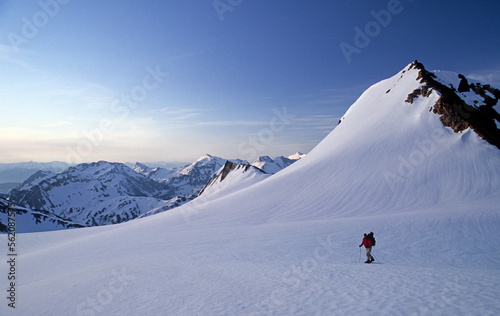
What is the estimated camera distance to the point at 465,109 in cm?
3566

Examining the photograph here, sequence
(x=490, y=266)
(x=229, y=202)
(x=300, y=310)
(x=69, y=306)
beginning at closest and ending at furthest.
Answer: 1. (x=300, y=310)
2. (x=69, y=306)
3. (x=490, y=266)
4. (x=229, y=202)

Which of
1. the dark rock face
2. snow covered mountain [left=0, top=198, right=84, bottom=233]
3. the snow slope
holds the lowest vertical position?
snow covered mountain [left=0, top=198, right=84, bottom=233]

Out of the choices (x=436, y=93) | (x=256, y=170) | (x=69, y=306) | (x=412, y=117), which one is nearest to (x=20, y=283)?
(x=69, y=306)

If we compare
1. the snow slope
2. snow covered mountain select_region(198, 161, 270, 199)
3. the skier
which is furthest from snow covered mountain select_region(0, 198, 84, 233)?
the skier

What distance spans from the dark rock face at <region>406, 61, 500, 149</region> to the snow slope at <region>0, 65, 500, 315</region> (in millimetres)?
1360

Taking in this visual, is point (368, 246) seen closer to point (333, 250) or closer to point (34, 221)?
point (333, 250)

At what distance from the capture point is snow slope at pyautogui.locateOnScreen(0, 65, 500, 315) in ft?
28.3

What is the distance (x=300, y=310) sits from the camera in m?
7.74

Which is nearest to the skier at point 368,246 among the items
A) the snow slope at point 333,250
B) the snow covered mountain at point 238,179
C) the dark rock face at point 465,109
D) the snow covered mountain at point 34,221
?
the snow slope at point 333,250

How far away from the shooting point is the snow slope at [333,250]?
8.62m

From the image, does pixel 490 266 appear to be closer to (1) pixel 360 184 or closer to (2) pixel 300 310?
(2) pixel 300 310

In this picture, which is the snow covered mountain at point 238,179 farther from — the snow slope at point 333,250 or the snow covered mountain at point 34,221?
the snow covered mountain at point 34,221

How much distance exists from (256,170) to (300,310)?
73955 millimetres

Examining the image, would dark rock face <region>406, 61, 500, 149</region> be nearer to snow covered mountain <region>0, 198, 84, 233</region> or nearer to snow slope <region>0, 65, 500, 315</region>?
snow slope <region>0, 65, 500, 315</region>
